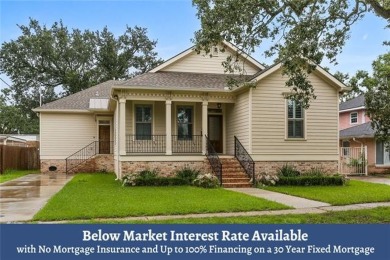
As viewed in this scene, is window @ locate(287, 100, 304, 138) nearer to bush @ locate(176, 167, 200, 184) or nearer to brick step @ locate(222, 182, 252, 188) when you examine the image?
brick step @ locate(222, 182, 252, 188)

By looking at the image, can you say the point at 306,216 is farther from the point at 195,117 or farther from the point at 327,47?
the point at 195,117

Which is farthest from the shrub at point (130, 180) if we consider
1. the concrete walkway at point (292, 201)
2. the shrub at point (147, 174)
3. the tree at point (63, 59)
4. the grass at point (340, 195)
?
the tree at point (63, 59)

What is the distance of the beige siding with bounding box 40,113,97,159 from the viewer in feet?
78.9

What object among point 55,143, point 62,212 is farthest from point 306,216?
point 55,143

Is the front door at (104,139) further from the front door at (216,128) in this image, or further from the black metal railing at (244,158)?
the black metal railing at (244,158)

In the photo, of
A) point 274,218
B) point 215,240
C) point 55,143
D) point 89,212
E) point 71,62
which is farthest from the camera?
point 71,62

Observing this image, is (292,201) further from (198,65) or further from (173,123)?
(198,65)

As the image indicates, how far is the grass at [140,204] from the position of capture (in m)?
8.78

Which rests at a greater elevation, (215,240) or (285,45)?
(285,45)

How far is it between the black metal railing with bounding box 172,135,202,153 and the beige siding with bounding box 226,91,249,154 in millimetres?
1513

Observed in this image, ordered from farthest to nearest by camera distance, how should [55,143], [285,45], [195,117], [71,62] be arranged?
[71,62]
[55,143]
[195,117]
[285,45]

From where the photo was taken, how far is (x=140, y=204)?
10086 millimetres

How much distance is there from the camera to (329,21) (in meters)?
11.2

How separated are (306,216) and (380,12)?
5642 millimetres
